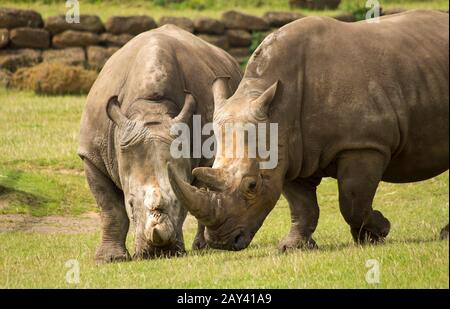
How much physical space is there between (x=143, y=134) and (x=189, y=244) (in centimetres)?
281

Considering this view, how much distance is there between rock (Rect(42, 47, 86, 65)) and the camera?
86.9 feet

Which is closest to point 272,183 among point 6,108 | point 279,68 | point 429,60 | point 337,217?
point 279,68

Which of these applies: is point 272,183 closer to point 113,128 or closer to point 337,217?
point 113,128

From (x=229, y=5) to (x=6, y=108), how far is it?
9191mm

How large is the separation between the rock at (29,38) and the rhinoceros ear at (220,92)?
15.5 m

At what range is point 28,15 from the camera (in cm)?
2648

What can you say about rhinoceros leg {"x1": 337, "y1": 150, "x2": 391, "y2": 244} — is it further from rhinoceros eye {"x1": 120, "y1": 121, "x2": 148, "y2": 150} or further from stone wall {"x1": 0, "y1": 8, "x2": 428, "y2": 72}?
stone wall {"x1": 0, "y1": 8, "x2": 428, "y2": 72}

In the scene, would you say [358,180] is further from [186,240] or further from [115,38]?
[115,38]

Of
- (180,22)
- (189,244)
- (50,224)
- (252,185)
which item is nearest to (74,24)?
(180,22)

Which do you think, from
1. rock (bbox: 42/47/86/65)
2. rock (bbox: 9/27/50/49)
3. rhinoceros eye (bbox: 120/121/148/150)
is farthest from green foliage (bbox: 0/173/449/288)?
rock (bbox: 9/27/50/49)

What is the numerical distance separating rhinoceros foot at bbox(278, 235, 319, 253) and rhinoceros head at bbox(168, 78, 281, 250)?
118 cm

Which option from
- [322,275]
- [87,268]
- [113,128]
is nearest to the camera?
[322,275]

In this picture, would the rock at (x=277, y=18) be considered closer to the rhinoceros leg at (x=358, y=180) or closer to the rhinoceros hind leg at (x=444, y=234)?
the rhinoceros hind leg at (x=444, y=234)

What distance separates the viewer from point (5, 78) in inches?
1025
